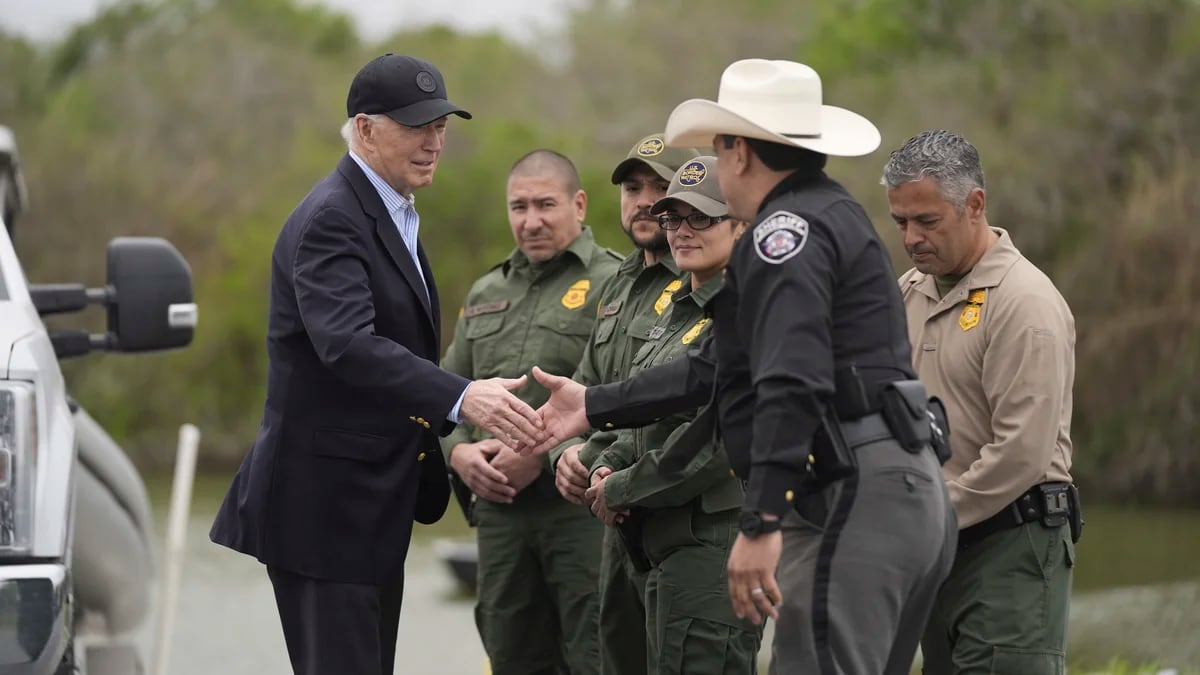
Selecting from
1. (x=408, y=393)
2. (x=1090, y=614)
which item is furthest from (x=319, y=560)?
(x=1090, y=614)

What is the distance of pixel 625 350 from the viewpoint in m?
5.29

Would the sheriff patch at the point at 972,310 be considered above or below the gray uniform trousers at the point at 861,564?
above

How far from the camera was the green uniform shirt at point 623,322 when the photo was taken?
17.2 feet

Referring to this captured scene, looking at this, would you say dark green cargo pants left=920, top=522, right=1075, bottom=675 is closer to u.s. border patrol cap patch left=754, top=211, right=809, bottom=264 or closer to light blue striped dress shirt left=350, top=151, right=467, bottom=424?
u.s. border patrol cap patch left=754, top=211, right=809, bottom=264

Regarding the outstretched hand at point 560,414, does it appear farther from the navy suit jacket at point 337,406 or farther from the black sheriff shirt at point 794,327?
the black sheriff shirt at point 794,327

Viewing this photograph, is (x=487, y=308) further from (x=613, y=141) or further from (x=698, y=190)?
(x=613, y=141)

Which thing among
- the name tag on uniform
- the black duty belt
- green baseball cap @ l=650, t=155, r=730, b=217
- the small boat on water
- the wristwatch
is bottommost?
the small boat on water

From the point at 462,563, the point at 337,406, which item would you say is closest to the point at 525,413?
the point at 337,406

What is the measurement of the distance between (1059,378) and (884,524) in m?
1.07

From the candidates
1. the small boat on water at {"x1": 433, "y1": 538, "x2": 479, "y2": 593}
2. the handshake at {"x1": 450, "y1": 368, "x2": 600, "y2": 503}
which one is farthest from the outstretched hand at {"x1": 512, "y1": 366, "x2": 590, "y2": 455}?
the small boat on water at {"x1": 433, "y1": 538, "x2": 479, "y2": 593}

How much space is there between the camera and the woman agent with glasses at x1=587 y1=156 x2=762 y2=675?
466cm

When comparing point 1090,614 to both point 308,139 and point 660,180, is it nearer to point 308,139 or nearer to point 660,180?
point 660,180

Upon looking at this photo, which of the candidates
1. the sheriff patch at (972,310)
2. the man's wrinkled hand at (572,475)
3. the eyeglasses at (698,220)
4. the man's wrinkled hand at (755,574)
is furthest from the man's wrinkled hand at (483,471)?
the man's wrinkled hand at (755,574)

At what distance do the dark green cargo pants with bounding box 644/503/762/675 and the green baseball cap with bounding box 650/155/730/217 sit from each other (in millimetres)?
912
